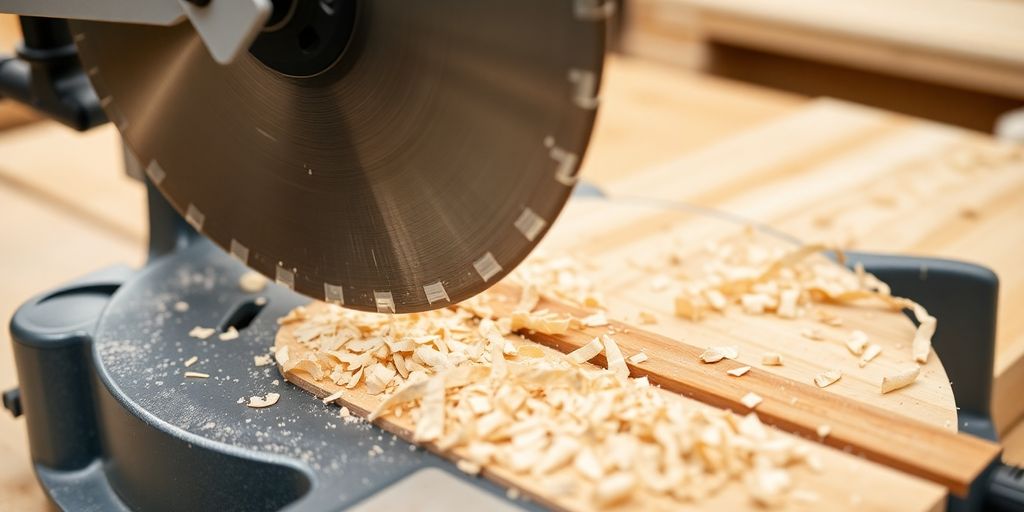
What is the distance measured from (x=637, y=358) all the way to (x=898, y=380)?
0.21 m

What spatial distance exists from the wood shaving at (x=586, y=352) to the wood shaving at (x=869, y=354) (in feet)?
0.73

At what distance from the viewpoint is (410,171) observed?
0.75m

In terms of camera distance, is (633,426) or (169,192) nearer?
(633,426)

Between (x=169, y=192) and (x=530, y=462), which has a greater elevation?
(x=169, y=192)

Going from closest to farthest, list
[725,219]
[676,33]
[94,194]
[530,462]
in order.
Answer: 1. [530,462]
2. [725,219]
3. [94,194]
4. [676,33]

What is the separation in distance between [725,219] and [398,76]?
59 cm

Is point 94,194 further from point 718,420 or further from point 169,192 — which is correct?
point 718,420

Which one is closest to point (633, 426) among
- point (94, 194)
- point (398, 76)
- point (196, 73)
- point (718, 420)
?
point (718, 420)

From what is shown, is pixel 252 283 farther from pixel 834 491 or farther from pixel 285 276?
pixel 834 491

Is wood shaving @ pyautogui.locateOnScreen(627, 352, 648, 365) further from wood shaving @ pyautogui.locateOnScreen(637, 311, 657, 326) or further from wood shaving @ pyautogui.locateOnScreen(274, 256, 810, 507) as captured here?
wood shaving @ pyautogui.locateOnScreen(637, 311, 657, 326)

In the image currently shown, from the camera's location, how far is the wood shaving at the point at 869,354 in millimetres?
860

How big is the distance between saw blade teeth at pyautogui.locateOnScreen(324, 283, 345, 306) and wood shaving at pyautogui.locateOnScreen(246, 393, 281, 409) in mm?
87

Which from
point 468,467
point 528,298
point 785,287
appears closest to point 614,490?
point 468,467

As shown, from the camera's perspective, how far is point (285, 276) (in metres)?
0.85
